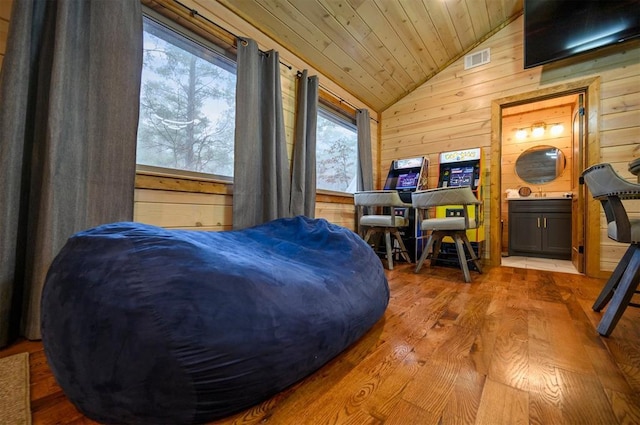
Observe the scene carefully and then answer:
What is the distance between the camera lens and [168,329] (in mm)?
613

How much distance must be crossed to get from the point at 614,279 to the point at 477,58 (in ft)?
9.69

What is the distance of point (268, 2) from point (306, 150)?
1217 millimetres

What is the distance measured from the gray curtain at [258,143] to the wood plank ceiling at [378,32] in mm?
346

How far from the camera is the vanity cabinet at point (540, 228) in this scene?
11.6 ft

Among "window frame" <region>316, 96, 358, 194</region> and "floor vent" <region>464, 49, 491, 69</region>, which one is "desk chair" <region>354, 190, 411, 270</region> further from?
"floor vent" <region>464, 49, 491, 69</region>

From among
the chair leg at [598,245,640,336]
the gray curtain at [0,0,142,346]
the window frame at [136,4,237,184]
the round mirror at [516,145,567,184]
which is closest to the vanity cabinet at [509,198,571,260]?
the round mirror at [516,145,567,184]

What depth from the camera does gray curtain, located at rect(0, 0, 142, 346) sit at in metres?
1.12

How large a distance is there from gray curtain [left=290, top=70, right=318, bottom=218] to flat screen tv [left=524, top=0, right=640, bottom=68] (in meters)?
2.30

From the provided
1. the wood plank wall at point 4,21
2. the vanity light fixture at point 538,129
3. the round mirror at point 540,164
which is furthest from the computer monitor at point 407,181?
the wood plank wall at point 4,21

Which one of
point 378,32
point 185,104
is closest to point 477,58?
point 378,32

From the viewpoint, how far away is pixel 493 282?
2.23 m

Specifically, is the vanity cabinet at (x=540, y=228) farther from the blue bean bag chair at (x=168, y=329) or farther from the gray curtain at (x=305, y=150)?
the blue bean bag chair at (x=168, y=329)

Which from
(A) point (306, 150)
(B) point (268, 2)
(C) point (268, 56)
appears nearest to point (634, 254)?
(A) point (306, 150)

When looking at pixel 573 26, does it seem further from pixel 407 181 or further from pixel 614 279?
pixel 614 279
